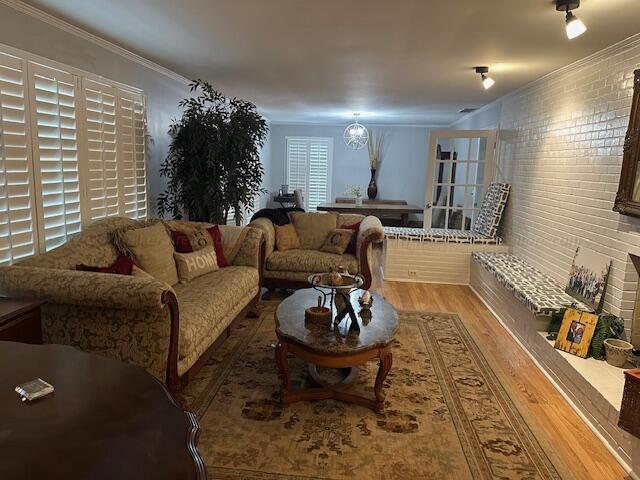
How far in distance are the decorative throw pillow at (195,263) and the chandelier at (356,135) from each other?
4443mm

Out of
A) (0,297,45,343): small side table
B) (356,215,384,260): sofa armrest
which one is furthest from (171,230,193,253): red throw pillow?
(356,215,384,260): sofa armrest

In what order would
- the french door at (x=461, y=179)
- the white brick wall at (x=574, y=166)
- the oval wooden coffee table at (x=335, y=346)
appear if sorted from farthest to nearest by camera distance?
the french door at (x=461, y=179), the white brick wall at (x=574, y=166), the oval wooden coffee table at (x=335, y=346)

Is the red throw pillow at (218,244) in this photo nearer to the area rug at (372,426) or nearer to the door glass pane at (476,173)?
the area rug at (372,426)

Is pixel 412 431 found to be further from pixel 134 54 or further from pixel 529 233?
pixel 134 54

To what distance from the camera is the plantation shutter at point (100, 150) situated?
10.5 ft

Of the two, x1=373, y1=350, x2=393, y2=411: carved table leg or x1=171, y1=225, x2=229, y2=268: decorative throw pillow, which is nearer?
x1=373, y1=350, x2=393, y2=411: carved table leg

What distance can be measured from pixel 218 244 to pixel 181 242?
14.3 inches

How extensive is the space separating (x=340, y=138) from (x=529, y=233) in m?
5.33

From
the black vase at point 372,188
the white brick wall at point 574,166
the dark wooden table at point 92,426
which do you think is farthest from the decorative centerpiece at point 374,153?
the dark wooden table at point 92,426

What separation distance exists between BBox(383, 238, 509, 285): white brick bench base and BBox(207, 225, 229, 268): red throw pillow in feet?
7.34

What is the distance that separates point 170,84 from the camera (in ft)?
14.7

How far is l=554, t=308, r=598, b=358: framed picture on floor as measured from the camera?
8.93ft

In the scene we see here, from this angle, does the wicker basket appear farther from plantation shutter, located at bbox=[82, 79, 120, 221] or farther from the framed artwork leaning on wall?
plantation shutter, located at bbox=[82, 79, 120, 221]

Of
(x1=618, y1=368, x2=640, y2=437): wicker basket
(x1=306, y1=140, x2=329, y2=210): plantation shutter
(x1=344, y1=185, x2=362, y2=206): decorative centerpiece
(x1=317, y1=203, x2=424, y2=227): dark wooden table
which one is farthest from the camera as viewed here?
(x1=306, y1=140, x2=329, y2=210): plantation shutter
